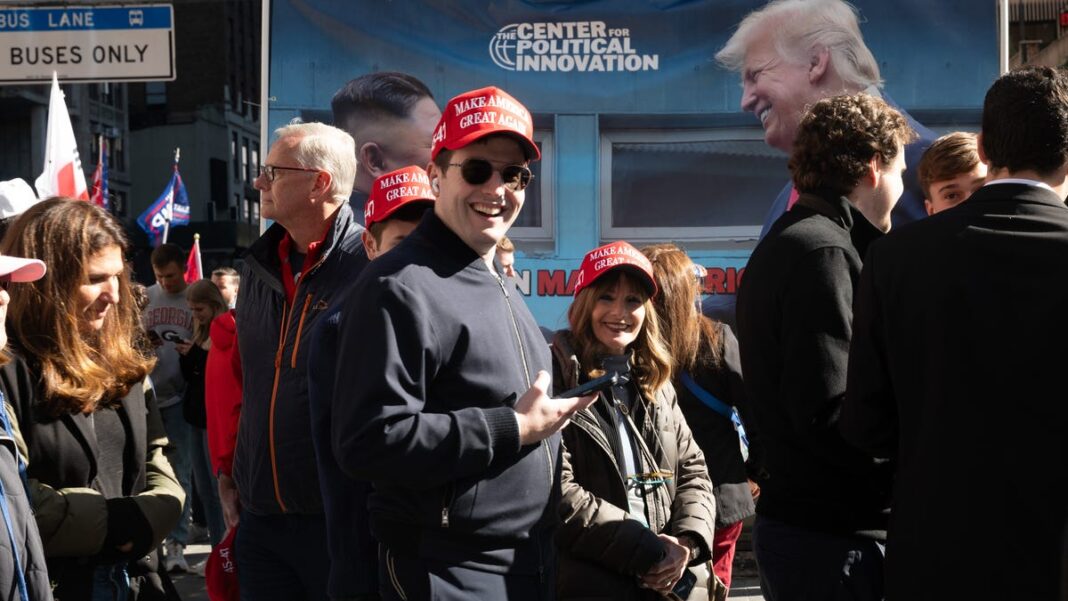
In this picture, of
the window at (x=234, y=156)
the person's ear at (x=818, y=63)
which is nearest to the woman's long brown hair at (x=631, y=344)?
the person's ear at (x=818, y=63)

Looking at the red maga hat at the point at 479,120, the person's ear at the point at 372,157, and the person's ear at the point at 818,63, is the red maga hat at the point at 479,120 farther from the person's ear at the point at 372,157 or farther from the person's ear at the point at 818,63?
the person's ear at the point at 818,63

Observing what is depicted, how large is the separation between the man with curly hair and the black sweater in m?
0.64

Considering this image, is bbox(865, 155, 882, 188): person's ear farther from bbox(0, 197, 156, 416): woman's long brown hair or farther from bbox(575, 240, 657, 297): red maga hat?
bbox(0, 197, 156, 416): woman's long brown hair

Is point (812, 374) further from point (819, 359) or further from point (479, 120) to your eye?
point (479, 120)

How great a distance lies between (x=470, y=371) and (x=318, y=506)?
117cm

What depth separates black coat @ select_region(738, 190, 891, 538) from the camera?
2.91 m

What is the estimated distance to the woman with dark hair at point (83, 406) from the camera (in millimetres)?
3086

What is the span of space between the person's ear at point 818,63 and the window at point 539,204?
4.88 feet

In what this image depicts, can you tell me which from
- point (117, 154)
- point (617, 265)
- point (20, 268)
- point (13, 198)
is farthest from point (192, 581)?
point (117, 154)

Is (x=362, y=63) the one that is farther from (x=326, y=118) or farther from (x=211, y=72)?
(x=211, y=72)

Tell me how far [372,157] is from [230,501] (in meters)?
2.96

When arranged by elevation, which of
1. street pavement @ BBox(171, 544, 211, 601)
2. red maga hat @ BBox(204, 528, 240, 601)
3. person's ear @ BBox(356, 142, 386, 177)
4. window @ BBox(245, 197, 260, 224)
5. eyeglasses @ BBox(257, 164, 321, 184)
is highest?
window @ BBox(245, 197, 260, 224)

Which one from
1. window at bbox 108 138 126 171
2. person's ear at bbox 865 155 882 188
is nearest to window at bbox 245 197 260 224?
window at bbox 108 138 126 171

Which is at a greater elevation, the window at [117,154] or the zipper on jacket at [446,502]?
the window at [117,154]
